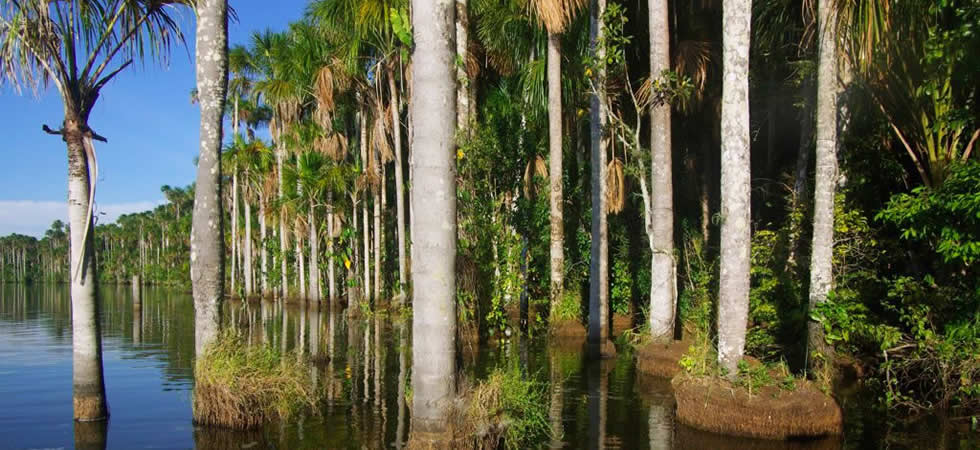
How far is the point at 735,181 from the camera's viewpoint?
9172 mm

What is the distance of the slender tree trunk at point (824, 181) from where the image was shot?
34.5ft

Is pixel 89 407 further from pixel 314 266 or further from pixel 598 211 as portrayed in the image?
pixel 314 266

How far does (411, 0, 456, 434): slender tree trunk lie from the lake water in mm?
1095


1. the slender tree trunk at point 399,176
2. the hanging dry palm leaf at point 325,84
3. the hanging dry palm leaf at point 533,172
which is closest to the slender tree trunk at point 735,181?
the hanging dry palm leaf at point 533,172

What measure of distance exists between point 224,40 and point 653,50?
7655 mm

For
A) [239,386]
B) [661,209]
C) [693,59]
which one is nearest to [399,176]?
[693,59]

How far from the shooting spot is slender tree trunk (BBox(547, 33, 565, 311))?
16625mm

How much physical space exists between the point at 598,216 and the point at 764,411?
7553 mm

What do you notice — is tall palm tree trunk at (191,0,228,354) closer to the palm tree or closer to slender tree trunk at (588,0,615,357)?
slender tree trunk at (588,0,615,357)

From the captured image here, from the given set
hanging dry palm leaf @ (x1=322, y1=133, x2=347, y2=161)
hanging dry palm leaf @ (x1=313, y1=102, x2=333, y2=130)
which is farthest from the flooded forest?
hanging dry palm leaf @ (x1=322, y1=133, x2=347, y2=161)

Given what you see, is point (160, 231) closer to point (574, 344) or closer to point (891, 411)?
point (574, 344)

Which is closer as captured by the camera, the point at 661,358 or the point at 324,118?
the point at 661,358

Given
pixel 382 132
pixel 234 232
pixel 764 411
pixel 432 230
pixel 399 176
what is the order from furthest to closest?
1. pixel 234 232
2. pixel 399 176
3. pixel 382 132
4. pixel 764 411
5. pixel 432 230

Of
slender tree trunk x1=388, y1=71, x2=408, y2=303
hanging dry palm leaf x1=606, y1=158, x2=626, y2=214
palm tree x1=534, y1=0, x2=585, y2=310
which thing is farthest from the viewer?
slender tree trunk x1=388, y1=71, x2=408, y2=303
